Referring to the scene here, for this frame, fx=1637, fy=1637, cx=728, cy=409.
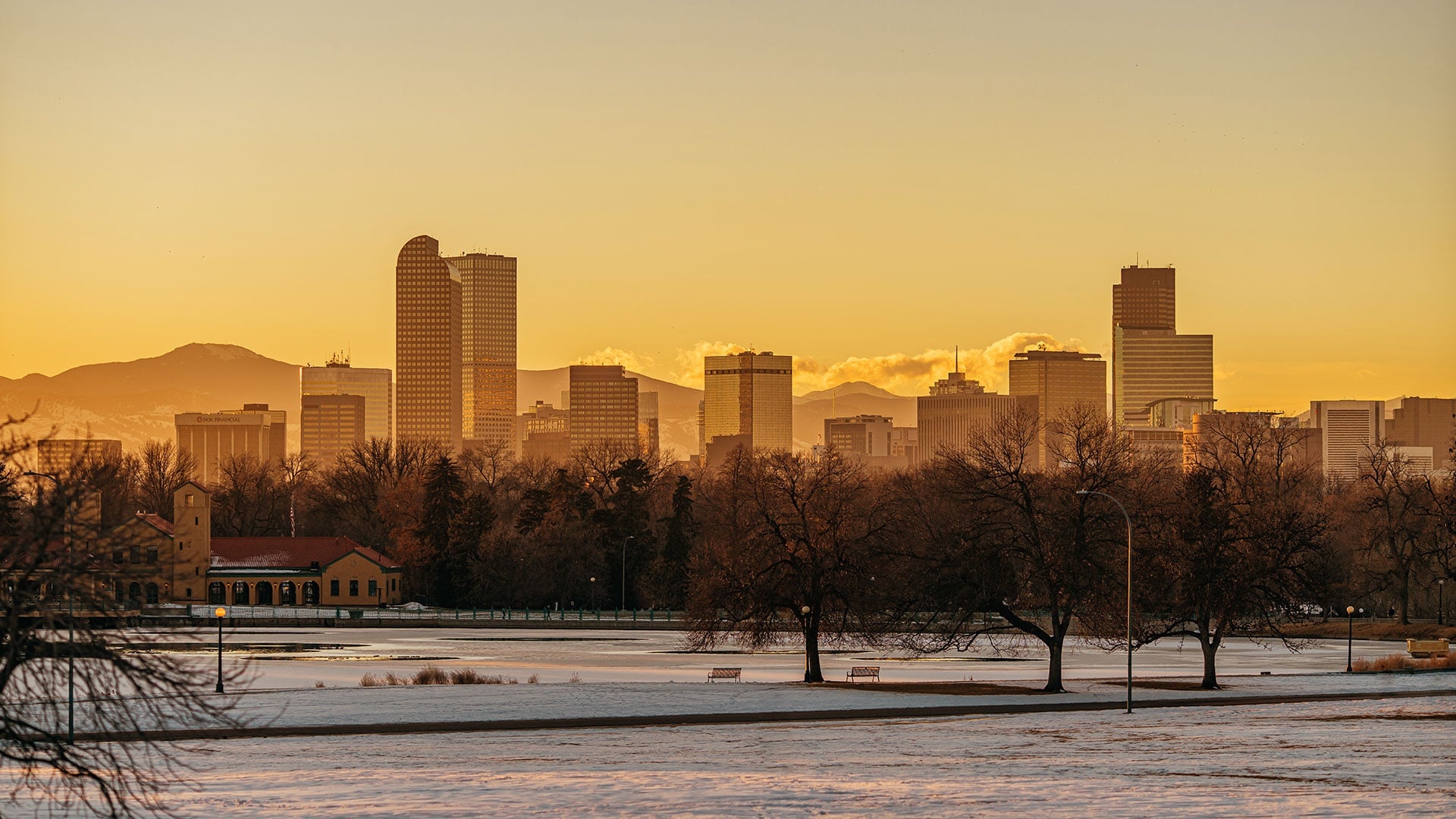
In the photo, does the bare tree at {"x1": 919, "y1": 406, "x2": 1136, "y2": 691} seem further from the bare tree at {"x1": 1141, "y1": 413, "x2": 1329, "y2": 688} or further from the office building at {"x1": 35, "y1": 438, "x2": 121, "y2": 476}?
the office building at {"x1": 35, "y1": 438, "x2": 121, "y2": 476}

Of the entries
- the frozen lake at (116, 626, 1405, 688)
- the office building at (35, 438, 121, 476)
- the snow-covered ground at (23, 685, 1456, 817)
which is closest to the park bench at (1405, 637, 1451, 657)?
the frozen lake at (116, 626, 1405, 688)

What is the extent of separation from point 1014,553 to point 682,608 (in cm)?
6581

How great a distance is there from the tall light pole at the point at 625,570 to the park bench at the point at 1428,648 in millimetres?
59166

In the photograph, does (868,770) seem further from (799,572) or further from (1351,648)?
(1351,648)

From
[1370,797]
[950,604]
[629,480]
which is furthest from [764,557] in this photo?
[629,480]

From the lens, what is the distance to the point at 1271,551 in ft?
213

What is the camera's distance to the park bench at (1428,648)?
80562 mm

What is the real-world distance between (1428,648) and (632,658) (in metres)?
39.7

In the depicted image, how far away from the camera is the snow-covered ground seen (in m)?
32.1

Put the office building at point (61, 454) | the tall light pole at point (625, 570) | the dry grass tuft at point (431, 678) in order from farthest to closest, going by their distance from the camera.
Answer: the tall light pole at point (625, 570), the dry grass tuft at point (431, 678), the office building at point (61, 454)

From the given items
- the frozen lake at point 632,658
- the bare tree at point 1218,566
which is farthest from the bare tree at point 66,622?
the bare tree at point 1218,566

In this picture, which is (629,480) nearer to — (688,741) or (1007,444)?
(1007,444)

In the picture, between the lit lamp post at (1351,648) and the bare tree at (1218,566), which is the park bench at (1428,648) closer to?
the lit lamp post at (1351,648)

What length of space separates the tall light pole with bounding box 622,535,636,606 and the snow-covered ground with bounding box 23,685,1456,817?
2973 inches
